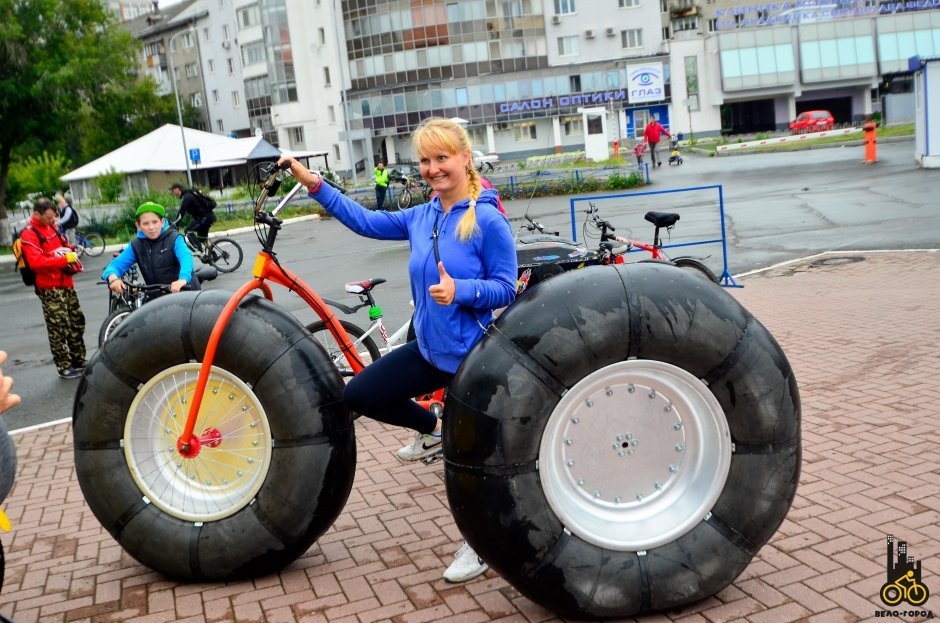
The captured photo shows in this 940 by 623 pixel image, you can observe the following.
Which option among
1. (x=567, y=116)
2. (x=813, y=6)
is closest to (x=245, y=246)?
(x=567, y=116)

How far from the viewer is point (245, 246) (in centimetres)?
2542

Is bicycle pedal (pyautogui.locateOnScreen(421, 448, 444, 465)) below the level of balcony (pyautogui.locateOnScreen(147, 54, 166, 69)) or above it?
below

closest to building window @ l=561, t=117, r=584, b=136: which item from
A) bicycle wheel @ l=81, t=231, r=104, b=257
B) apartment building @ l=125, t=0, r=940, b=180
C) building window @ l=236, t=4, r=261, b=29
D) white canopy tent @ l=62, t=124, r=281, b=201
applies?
apartment building @ l=125, t=0, r=940, b=180

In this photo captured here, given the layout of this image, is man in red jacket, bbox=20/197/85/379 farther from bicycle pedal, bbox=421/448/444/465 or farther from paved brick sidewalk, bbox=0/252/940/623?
bicycle pedal, bbox=421/448/444/465

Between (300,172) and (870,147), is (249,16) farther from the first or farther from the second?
(300,172)

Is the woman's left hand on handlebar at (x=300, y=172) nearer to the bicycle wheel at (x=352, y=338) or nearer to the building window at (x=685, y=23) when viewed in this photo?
the bicycle wheel at (x=352, y=338)

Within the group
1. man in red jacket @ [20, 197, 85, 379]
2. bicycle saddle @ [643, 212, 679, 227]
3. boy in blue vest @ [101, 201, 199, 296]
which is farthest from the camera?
man in red jacket @ [20, 197, 85, 379]

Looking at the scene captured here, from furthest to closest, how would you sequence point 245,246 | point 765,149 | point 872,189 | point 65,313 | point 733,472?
1. point 765,149
2. point 245,246
3. point 872,189
4. point 65,313
5. point 733,472

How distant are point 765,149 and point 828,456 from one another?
4268 centimetres

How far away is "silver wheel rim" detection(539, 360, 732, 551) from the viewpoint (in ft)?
11.6

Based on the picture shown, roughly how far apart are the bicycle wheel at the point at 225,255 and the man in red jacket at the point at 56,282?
9443 mm

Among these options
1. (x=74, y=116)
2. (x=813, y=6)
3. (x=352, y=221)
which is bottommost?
(x=352, y=221)

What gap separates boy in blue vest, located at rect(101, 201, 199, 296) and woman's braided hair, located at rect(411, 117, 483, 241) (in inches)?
169

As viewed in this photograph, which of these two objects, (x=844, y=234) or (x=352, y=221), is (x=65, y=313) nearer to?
(x=352, y=221)
